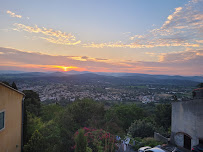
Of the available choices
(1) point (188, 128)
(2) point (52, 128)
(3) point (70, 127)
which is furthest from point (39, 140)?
(1) point (188, 128)

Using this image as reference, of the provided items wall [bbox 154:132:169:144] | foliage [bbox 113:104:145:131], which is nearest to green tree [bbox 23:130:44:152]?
wall [bbox 154:132:169:144]

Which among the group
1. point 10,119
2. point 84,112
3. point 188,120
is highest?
point 10,119

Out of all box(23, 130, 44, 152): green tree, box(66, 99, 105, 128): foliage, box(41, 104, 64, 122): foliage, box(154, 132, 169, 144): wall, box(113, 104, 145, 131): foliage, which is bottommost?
box(113, 104, 145, 131): foliage

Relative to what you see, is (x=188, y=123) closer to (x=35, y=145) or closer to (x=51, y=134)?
(x=35, y=145)

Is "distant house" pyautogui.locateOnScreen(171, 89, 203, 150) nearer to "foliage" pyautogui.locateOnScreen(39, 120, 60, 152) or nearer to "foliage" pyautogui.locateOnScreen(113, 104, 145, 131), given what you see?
"foliage" pyautogui.locateOnScreen(39, 120, 60, 152)

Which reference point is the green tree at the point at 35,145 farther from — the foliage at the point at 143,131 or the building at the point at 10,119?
the foliage at the point at 143,131

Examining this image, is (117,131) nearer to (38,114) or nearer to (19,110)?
(19,110)

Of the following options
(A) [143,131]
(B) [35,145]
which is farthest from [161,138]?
(B) [35,145]
